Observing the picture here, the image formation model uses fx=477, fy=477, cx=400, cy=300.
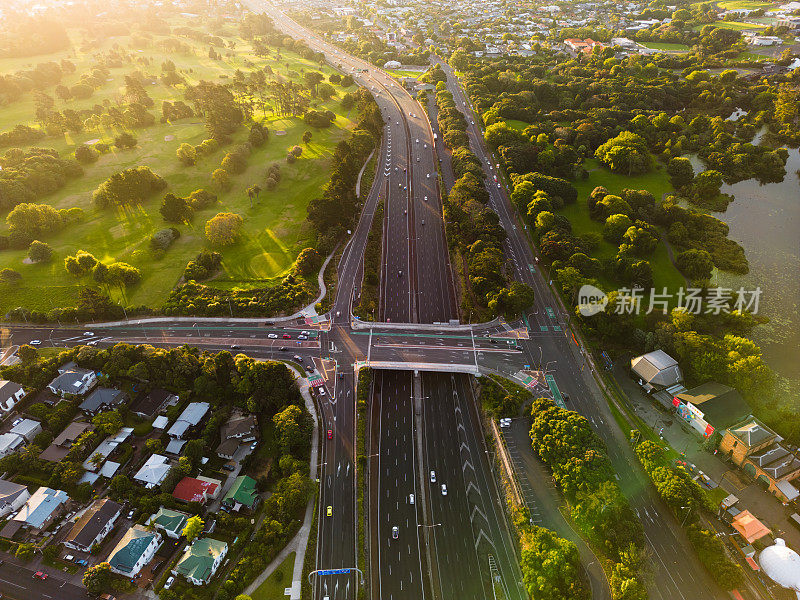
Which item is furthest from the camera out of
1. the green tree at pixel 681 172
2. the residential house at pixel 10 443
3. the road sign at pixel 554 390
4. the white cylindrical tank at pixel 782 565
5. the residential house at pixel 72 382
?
the green tree at pixel 681 172

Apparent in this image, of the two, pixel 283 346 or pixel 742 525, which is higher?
pixel 283 346

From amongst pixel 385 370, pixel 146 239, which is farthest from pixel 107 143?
pixel 385 370

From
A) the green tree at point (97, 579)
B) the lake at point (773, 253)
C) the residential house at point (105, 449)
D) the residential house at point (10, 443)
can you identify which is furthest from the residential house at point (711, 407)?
the residential house at point (10, 443)

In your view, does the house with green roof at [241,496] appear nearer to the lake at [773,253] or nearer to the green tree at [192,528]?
the green tree at [192,528]

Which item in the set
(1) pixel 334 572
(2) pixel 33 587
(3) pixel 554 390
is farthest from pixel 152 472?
(3) pixel 554 390

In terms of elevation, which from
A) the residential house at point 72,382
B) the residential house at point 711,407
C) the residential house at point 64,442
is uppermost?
the residential house at point 72,382

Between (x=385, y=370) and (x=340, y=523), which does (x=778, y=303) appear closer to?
(x=385, y=370)
